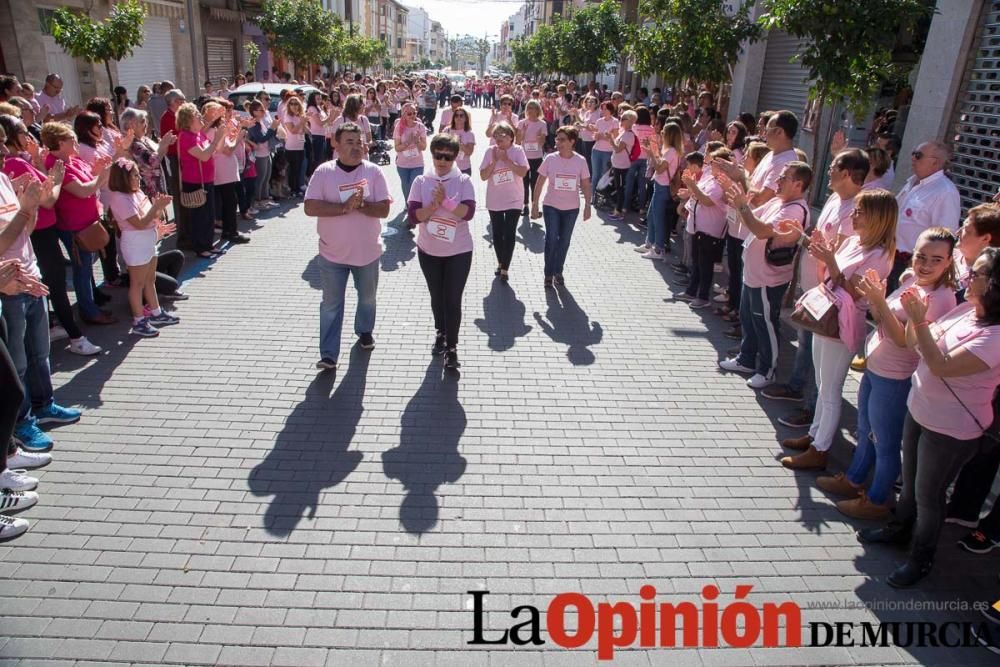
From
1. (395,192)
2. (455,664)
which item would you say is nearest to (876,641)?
(455,664)

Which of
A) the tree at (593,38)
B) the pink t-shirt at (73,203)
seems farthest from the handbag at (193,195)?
the tree at (593,38)

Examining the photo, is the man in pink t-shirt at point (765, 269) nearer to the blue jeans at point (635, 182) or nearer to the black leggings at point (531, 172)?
the black leggings at point (531, 172)

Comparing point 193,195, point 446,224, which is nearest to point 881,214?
point 446,224

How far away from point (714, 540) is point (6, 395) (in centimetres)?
420

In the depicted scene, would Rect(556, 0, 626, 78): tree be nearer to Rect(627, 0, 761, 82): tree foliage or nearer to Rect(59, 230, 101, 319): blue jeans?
Rect(627, 0, 761, 82): tree foliage

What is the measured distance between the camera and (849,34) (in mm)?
6773

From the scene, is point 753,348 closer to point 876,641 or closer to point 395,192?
point 876,641

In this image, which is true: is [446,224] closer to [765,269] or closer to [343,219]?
[343,219]

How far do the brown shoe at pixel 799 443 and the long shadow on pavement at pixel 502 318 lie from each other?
2.71 meters

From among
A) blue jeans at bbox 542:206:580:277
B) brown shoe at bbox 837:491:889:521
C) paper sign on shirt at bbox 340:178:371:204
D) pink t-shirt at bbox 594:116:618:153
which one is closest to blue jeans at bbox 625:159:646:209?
pink t-shirt at bbox 594:116:618:153

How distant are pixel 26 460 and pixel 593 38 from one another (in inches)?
934

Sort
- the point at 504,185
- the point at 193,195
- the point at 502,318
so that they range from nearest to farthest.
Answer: the point at 502,318, the point at 504,185, the point at 193,195

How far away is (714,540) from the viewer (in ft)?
13.1

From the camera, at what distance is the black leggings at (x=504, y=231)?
8.27 metres
